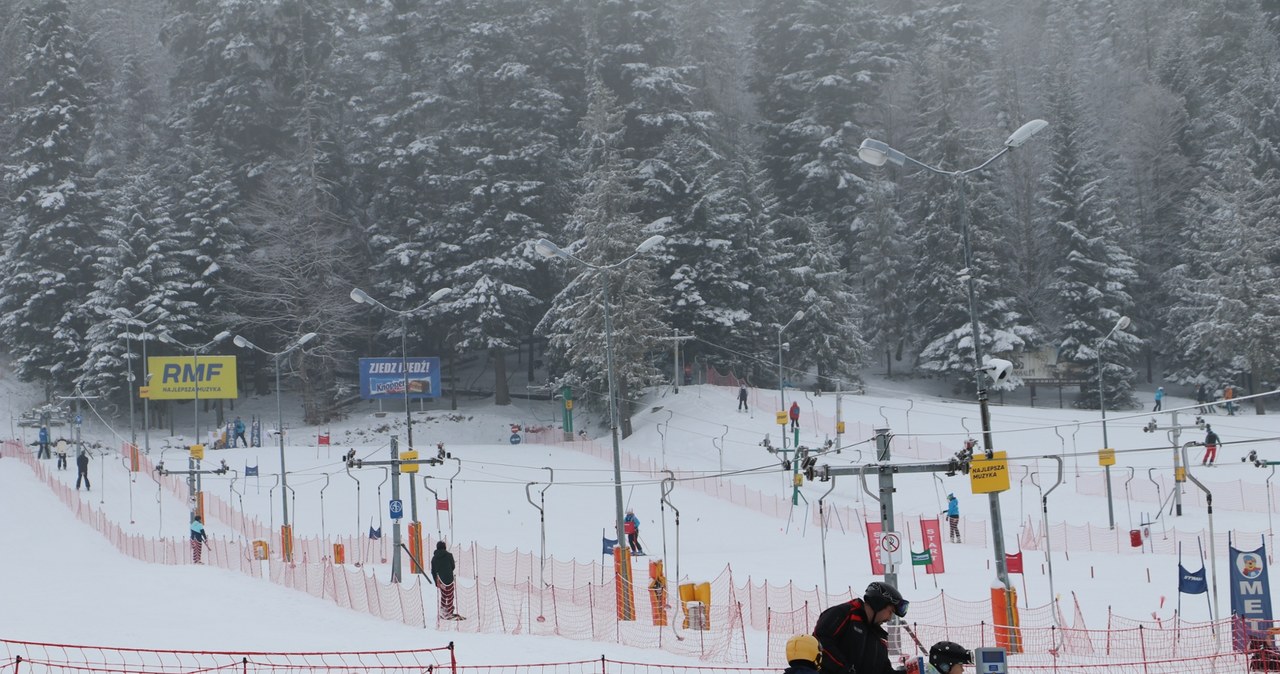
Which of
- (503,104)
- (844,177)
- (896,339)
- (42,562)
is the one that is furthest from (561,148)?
(42,562)

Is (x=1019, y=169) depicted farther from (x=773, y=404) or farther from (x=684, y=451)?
(x=684, y=451)

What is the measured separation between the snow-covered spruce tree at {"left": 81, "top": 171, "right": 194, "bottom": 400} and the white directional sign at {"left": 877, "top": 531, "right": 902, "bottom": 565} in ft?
170

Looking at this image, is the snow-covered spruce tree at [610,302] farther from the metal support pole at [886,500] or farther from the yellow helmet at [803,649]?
the yellow helmet at [803,649]

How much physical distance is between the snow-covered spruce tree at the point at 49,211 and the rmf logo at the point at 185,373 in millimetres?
9220

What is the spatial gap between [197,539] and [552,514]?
11.4 metres

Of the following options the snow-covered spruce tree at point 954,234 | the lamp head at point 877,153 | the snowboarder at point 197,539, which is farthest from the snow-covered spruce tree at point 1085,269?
the lamp head at point 877,153

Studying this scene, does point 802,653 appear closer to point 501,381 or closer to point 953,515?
point 953,515

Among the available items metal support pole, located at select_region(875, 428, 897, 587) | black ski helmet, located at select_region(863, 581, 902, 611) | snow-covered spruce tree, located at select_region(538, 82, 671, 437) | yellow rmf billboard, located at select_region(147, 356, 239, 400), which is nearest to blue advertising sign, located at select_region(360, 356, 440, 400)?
snow-covered spruce tree, located at select_region(538, 82, 671, 437)

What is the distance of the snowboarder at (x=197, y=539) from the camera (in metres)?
30.8

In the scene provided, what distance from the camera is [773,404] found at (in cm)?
5291

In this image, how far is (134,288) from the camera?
64312 mm

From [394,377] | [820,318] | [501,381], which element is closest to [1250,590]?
[820,318]

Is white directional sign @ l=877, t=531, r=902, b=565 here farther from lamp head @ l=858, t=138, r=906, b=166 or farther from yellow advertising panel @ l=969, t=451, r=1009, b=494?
lamp head @ l=858, t=138, r=906, b=166

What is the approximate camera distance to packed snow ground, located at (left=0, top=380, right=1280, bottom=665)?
20.1 meters
